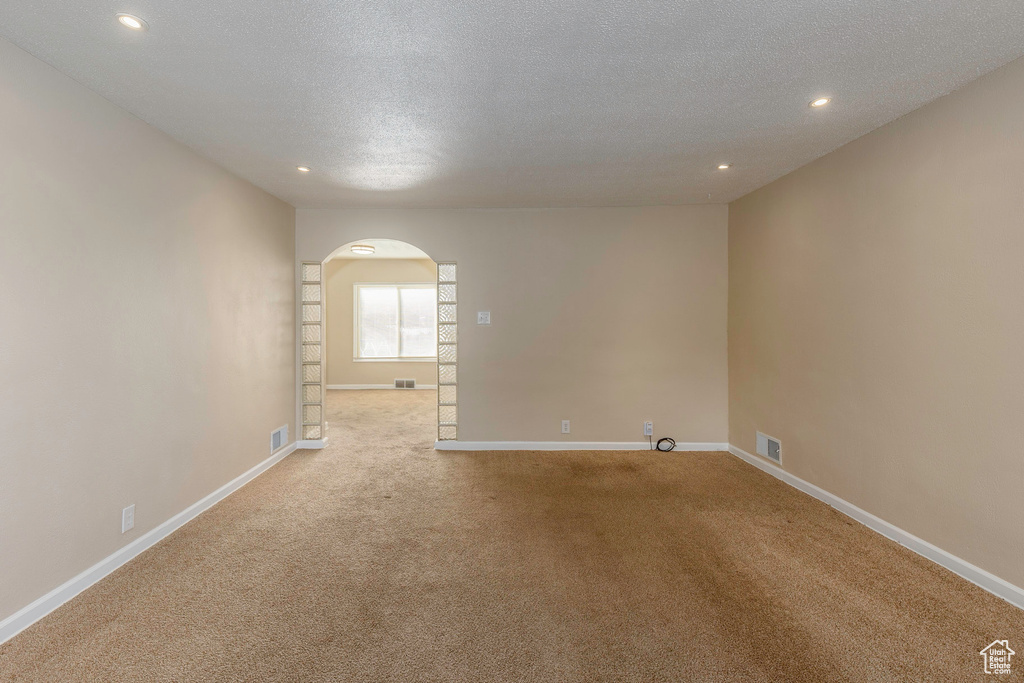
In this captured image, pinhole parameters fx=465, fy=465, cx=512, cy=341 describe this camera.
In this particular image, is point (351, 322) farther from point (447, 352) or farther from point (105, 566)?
point (105, 566)

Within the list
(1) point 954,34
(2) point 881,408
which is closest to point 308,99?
(1) point 954,34

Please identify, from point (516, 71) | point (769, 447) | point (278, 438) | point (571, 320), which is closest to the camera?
point (516, 71)

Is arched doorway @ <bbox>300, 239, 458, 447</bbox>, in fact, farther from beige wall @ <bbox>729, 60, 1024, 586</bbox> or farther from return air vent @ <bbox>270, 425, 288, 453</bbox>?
beige wall @ <bbox>729, 60, 1024, 586</bbox>

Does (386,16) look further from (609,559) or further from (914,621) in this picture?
(914,621)

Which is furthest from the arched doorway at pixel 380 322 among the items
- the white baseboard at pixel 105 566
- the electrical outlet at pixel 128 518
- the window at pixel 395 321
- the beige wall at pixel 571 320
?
the electrical outlet at pixel 128 518

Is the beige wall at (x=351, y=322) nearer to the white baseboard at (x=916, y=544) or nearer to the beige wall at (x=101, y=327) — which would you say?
the beige wall at (x=101, y=327)

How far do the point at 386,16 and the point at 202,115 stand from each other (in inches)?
58.7

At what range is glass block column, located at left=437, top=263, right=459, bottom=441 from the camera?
4.75 metres

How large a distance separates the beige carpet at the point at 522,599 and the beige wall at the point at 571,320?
1.24 metres

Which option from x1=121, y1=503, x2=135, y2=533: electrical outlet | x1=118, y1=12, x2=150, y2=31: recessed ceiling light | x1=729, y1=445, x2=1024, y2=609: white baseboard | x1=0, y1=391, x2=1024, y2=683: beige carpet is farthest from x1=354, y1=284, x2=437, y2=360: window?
x1=118, y1=12, x2=150, y2=31: recessed ceiling light

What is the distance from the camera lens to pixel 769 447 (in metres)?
3.96

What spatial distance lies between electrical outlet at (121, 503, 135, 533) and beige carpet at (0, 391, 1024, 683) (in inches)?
8.0

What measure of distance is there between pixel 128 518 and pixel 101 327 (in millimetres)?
1061

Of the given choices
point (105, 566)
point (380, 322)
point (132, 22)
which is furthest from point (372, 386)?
point (132, 22)
